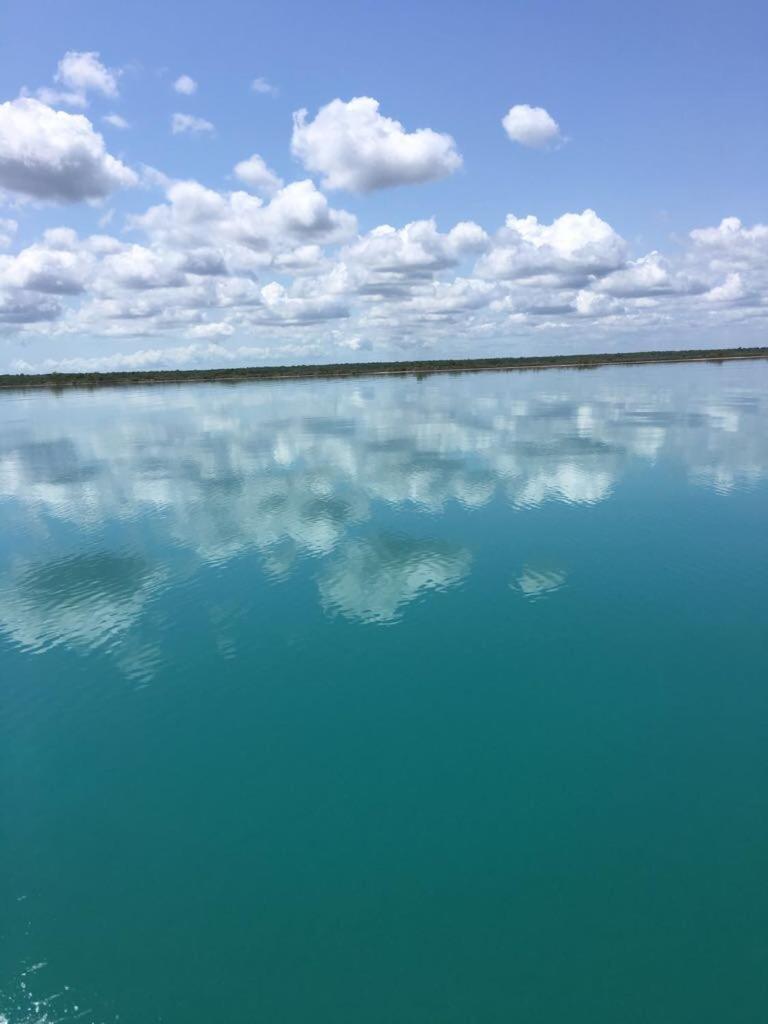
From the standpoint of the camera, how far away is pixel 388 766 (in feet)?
53.3

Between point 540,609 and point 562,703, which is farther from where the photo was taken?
point 540,609

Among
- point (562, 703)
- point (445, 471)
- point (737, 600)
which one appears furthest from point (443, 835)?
point (445, 471)

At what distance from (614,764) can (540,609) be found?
9.47 m

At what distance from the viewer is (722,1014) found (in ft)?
33.0

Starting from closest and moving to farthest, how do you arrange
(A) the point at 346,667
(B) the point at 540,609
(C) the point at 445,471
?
(A) the point at 346,667 < (B) the point at 540,609 < (C) the point at 445,471

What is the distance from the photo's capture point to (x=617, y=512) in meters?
37.9

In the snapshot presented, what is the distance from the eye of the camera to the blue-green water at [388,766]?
1095cm

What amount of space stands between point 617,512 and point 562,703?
2226 cm

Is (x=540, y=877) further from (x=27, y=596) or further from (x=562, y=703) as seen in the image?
(x=27, y=596)

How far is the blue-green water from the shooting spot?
1095 centimetres

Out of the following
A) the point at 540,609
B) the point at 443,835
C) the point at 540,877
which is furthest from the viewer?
the point at 540,609

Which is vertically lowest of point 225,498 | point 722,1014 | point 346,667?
point 722,1014

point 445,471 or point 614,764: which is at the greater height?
point 445,471

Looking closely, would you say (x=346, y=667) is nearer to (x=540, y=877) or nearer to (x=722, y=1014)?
(x=540, y=877)
